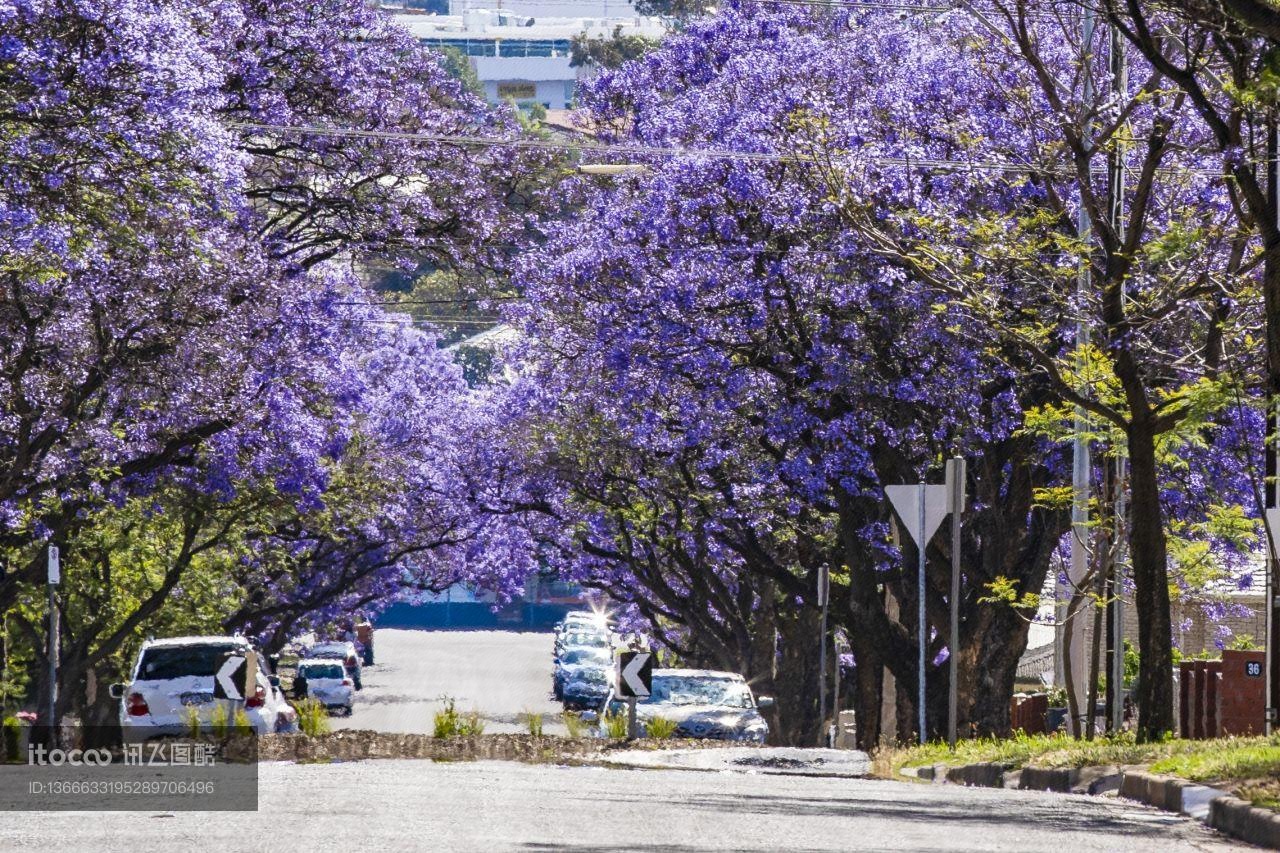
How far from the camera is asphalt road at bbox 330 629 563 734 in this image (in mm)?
50094

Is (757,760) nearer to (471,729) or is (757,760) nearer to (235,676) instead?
(471,729)

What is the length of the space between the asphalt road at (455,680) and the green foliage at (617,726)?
41.7ft

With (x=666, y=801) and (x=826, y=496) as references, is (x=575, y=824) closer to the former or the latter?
(x=666, y=801)

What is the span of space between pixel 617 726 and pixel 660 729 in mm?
650

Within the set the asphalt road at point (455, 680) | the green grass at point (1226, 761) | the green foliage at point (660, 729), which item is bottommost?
the asphalt road at point (455, 680)

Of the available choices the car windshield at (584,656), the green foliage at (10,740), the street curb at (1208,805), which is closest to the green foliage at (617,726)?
the green foliage at (10,740)

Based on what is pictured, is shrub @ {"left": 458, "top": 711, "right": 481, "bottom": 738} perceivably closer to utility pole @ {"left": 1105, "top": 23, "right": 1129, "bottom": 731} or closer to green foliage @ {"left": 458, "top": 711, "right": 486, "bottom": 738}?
green foliage @ {"left": 458, "top": 711, "right": 486, "bottom": 738}

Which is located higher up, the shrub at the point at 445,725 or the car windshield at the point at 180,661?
the car windshield at the point at 180,661

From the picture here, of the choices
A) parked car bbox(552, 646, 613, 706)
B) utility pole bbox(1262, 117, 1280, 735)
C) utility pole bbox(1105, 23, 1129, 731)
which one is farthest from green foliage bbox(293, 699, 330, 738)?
parked car bbox(552, 646, 613, 706)

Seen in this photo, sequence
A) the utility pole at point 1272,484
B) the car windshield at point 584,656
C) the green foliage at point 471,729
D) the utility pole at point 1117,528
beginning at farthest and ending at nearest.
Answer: the car windshield at point 584,656 < the green foliage at point 471,729 < the utility pole at point 1117,528 < the utility pole at point 1272,484

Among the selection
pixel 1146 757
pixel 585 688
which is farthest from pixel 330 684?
pixel 1146 757

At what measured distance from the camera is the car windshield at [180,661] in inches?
919

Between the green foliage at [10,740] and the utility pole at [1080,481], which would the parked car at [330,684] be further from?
the utility pole at [1080,481]

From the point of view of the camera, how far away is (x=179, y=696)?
22516 mm
